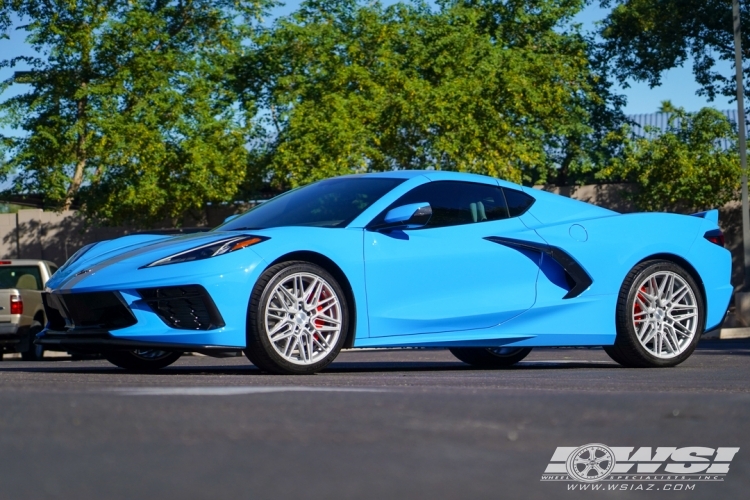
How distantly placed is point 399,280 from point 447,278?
1.11ft

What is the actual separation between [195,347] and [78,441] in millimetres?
3479

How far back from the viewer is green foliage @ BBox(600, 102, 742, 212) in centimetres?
3042

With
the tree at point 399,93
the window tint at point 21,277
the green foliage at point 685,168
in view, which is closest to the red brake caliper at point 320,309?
the window tint at point 21,277

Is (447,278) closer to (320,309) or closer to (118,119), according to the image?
(320,309)

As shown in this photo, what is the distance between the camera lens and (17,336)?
611 inches

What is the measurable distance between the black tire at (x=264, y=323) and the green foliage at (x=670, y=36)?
28718 millimetres

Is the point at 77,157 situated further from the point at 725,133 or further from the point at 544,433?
the point at 544,433

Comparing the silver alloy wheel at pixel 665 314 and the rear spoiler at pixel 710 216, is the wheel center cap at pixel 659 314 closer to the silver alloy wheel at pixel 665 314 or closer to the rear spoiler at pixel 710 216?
the silver alloy wheel at pixel 665 314

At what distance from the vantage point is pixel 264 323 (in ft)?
20.1

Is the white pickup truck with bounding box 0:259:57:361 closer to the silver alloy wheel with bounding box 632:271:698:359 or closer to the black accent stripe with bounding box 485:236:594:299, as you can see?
the black accent stripe with bounding box 485:236:594:299

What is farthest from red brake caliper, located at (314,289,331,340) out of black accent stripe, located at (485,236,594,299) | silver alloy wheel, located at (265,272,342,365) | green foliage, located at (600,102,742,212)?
green foliage, located at (600,102,742,212)

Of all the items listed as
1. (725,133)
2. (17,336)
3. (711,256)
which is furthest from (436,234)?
(725,133)

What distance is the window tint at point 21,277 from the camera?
16.3m

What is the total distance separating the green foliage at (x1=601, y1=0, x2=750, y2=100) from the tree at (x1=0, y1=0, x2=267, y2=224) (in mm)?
13039
